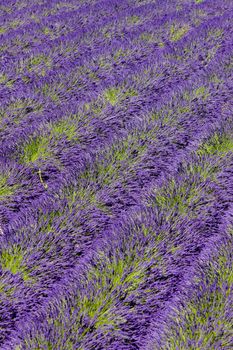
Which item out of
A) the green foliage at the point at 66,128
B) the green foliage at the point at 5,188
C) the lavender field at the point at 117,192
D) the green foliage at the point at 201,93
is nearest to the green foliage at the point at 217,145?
the lavender field at the point at 117,192

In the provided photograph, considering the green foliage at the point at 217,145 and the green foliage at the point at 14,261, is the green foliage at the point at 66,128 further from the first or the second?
the green foliage at the point at 14,261

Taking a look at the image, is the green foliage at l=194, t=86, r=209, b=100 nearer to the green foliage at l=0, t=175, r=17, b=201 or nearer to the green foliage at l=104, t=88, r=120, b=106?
the green foliage at l=104, t=88, r=120, b=106

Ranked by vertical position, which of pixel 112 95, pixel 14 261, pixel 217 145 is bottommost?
pixel 217 145

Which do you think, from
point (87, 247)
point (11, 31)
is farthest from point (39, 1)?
point (87, 247)

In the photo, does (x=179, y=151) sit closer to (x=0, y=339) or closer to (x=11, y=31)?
(x=0, y=339)

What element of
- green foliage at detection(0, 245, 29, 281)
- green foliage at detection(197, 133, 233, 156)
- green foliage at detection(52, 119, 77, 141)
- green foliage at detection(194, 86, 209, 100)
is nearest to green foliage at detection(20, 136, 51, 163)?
green foliage at detection(52, 119, 77, 141)

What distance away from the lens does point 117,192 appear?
3.07 m

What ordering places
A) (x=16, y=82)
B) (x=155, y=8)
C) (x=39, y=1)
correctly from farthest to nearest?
(x=39, y=1), (x=155, y=8), (x=16, y=82)

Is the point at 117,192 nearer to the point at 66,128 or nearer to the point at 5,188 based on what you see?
the point at 5,188

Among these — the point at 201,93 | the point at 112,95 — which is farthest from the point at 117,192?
the point at 201,93

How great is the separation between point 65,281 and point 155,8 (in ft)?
15.8

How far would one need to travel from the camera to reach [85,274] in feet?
8.17

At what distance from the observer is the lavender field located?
227 centimetres

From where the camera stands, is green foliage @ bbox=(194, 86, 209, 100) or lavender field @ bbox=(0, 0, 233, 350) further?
green foliage @ bbox=(194, 86, 209, 100)
